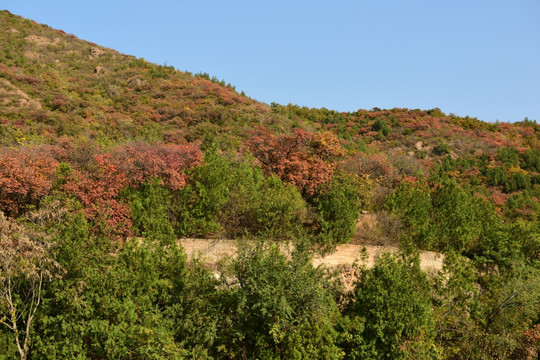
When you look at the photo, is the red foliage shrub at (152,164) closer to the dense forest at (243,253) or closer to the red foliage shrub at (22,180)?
the dense forest at (243,253)

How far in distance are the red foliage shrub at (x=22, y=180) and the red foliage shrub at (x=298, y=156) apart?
1137 cm

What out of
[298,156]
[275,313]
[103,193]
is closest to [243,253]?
[275,313]

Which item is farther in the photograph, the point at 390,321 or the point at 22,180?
the point at 22,180

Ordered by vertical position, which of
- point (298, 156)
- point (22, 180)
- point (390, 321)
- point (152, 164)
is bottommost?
point (390, 321)

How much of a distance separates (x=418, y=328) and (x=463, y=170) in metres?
27.7

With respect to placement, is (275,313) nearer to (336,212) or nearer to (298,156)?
(336,212)

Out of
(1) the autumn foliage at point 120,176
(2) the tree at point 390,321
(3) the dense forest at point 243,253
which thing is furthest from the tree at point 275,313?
(1) the autumn foliage at point 120,176

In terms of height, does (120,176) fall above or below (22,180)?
above

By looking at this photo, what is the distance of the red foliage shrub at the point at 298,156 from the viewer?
20.7 meters

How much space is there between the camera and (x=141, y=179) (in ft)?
57.3

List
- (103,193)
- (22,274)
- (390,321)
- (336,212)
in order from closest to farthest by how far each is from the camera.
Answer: (22,274) → (390,321) → (103,193) → (336,212)

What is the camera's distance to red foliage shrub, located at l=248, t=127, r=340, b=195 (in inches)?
814

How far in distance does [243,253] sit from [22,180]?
1042cm

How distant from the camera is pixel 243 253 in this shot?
12508mm
